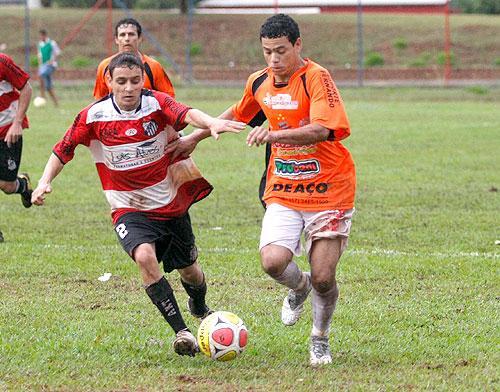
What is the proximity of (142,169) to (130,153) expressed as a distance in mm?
136

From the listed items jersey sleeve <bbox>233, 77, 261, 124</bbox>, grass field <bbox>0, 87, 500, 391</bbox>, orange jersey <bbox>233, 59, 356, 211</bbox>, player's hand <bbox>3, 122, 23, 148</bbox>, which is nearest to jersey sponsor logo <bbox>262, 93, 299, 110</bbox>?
orange jersey <bbox>233, 59, 356, 211</bbox>

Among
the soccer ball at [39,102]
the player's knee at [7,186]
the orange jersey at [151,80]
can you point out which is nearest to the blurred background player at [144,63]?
the orange jersey at [151,80]

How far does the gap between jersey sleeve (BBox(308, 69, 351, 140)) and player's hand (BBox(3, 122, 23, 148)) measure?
487 cm

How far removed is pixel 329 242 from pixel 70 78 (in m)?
30.4

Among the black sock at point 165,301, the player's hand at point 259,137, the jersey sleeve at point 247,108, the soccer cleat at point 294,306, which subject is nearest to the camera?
the player's hand at point 259,137

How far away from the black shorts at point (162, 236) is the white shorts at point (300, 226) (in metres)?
0.67

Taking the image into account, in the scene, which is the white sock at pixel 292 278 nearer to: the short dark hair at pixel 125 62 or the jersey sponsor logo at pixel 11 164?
the short dark hair at pixel 125 62

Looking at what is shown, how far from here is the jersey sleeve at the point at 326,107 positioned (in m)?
5.93

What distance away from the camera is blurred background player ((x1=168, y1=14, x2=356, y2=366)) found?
241 inches

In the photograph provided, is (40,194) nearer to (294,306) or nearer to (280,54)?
(280,54)

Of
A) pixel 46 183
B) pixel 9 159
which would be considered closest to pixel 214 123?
pixel 46 183

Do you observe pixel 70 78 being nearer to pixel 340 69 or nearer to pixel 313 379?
pixel 340 69

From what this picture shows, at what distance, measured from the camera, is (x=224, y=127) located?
6117 millimetres

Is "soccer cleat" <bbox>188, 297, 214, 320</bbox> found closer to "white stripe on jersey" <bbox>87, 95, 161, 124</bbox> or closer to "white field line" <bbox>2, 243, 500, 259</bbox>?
"white stripe on jersey" <bbox>87, 95, 161, 124</bbox>
